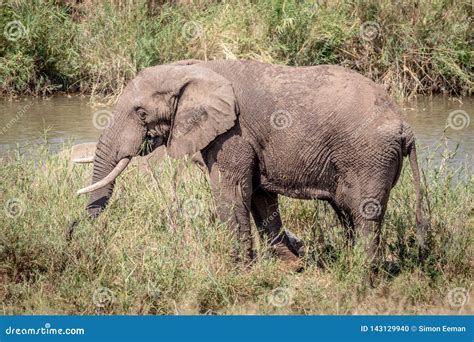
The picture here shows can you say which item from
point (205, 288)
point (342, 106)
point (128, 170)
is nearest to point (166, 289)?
point (205, 288)

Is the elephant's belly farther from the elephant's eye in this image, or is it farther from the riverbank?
the riverbank

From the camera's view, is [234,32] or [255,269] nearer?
[255,269]

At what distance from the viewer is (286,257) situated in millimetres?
7602

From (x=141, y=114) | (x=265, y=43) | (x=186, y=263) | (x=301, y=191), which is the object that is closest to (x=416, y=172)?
(x=301, y=191)

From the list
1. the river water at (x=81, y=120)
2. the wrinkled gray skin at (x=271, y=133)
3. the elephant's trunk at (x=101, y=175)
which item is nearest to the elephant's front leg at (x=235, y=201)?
the wrinkled gray skin at (x=271, y=133)

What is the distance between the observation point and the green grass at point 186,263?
21.2 feet

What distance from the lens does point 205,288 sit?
6.52 meters

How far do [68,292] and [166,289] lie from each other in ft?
2.07

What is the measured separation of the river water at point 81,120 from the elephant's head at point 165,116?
473 cm

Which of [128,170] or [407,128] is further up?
[407,128]

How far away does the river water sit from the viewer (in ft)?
41.3

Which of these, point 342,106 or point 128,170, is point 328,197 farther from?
point 128,170

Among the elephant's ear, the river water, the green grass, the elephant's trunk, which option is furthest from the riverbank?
the elephant's ear

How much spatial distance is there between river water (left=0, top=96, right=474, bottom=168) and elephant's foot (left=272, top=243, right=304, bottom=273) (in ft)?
14.8
